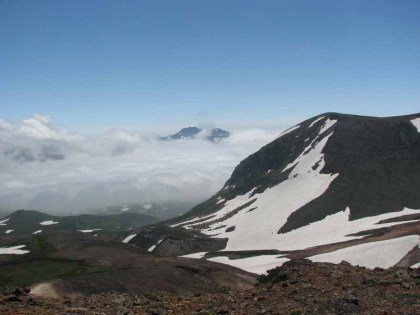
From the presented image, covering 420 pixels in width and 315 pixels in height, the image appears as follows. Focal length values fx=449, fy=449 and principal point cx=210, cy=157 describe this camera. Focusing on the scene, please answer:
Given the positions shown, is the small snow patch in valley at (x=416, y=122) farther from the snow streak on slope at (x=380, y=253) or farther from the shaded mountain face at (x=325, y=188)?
the snow streak on slope at (x=380, y=253)

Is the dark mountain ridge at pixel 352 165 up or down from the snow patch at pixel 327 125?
down

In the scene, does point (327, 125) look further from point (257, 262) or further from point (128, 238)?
point (257, 262)

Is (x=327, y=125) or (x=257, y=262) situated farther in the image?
(x=327, y=125)

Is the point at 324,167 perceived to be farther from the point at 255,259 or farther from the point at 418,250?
the point at 418,250

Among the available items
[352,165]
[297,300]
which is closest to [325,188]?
[352,165]

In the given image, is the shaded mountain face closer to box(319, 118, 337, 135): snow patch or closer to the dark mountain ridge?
the dark mountain ridge

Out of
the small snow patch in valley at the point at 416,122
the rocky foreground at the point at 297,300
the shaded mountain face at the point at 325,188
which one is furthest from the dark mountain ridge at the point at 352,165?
the rocky foreground at the point at 297,300
